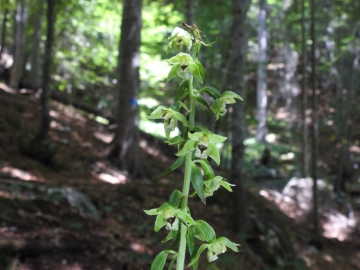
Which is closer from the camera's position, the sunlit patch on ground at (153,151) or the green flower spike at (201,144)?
the green flower spike at (201,144)

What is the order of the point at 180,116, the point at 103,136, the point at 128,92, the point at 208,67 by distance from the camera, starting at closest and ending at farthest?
1. the point at 180,116
2. the point at 128,92
3. the point at 103,136
4. the point at 208,67

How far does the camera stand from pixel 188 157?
1.70 m

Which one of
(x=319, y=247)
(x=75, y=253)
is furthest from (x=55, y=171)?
(x=319, y=247)

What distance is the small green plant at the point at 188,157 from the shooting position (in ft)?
5.39

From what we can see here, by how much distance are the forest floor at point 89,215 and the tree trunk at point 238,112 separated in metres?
0.43

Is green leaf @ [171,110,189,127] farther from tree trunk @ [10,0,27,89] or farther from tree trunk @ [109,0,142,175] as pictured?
tree trunk @ [10,0,27,89]

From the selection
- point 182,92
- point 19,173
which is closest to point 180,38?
point 182,92

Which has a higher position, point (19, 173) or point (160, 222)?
point (160, 222)

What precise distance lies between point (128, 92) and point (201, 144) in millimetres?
7918

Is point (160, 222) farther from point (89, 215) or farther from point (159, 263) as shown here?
point (89, 215)

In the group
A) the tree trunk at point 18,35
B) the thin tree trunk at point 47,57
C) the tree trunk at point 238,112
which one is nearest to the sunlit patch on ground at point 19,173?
the thin tree trunk at point 47,57

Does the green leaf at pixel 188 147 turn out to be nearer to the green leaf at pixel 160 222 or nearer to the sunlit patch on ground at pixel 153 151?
the green leaf at pixel 160 222

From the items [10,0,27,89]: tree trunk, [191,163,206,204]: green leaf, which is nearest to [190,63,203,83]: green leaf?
[191,163,206,204]: green leaf

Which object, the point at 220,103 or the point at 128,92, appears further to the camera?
the point at 128,92
